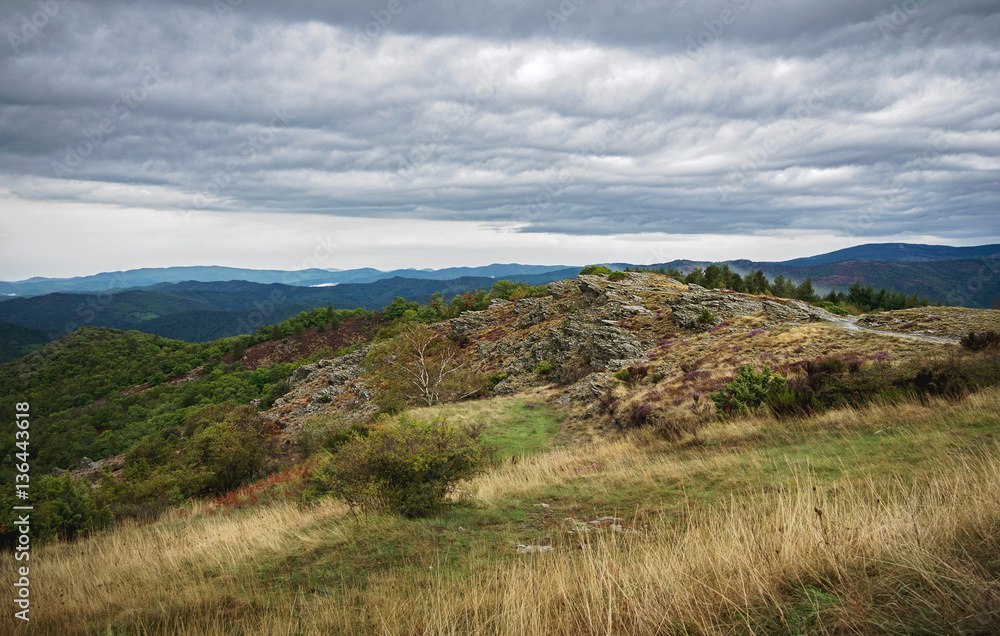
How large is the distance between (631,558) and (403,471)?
486 cm

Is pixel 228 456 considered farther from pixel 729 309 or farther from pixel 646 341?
pixel 729 309

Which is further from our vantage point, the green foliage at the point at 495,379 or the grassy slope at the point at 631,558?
the green foliage at the point at 495,379

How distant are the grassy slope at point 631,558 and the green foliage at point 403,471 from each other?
1.70 feet

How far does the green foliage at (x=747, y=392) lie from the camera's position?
12.8 m

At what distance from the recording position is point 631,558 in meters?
3.76

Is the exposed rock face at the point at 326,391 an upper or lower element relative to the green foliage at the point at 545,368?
lower

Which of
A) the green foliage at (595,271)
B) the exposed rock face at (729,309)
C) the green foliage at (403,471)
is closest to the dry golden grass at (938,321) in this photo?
the exposed rock face at (729,309)

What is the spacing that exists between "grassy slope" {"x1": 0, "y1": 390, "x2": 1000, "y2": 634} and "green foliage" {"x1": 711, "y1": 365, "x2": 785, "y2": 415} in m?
3.48

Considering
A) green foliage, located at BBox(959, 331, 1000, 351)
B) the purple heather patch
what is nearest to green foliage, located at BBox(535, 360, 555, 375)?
the purple heather patch

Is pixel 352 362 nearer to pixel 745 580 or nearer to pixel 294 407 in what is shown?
pixel 294 407

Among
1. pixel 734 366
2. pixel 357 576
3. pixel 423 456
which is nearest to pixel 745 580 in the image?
pixel 357 576

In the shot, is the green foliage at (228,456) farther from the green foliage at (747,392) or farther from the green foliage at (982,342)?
the green foliage at (982,342)

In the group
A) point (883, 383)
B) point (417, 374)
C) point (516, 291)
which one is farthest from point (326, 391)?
point (883, 383)

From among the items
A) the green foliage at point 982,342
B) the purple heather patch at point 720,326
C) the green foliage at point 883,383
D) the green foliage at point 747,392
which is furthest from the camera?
the purple heather patch at point 720,326
